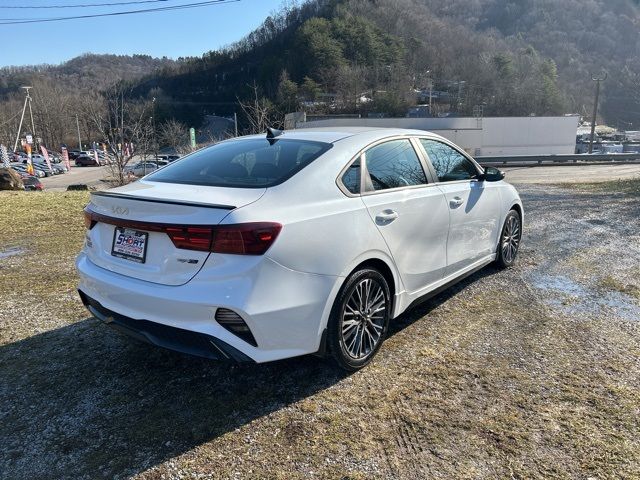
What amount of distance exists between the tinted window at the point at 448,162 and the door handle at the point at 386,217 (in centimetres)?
89

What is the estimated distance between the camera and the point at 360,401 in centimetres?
280

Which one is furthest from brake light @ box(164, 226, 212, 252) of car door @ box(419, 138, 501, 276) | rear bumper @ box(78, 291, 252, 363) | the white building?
the white building

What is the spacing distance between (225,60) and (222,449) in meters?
160

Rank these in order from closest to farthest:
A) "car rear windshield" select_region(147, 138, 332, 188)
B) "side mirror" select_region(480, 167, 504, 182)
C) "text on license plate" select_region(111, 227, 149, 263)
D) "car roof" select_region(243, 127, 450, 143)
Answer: "text on license plate" select_region(111, 227, 149, 263) < "car rear windshield" select_region(147, 138, 332, 188) < "car roof" select_region(243, 127, 450, 143) < "side mirror" select_region(480, 167, 504, 182)

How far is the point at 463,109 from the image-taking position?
9150cm

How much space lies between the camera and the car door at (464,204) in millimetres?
3980

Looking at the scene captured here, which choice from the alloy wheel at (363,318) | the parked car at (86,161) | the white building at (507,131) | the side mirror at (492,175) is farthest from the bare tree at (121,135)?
the white building at (507,131)

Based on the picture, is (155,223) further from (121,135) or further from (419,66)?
(419,66)

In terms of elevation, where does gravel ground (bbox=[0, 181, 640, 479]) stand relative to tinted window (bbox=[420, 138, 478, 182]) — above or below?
below

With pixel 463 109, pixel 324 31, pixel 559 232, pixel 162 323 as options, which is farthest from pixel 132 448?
pixel 324 31

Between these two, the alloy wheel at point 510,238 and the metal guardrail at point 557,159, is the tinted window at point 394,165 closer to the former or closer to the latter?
the alloy wheel at point 510,238

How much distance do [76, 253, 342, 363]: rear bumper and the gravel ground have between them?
1.38 ft

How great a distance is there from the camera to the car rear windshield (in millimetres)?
2982

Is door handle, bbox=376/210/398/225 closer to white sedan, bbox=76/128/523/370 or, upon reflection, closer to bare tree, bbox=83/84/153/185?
white sedan, bbox=76/128/523/370
